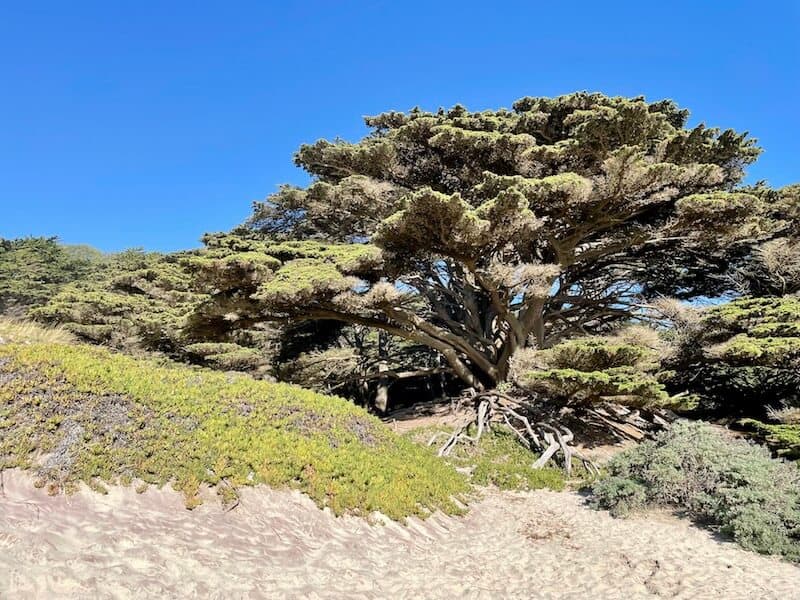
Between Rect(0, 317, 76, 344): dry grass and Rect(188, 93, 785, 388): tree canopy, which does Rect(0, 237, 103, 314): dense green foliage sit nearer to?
Rect(0, 317, 76, 344): dry grass

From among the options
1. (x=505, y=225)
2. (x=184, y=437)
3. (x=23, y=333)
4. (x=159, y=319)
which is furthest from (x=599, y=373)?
(x=159, y=319)

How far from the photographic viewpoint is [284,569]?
379 cm

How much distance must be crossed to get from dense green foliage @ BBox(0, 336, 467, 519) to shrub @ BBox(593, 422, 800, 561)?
7.92 feet

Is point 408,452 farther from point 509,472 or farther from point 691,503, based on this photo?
point 691,503

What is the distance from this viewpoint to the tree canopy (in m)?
9.80

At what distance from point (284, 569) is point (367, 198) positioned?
9.24 meters

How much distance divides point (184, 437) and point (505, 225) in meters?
7.05

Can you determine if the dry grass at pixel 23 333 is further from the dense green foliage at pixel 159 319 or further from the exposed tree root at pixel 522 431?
the exposed tree root at pixel 522 431

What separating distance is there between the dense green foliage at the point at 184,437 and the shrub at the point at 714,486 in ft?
7.92

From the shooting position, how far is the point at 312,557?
4.08 m

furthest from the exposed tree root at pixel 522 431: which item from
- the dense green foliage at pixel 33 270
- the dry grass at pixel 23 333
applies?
the dense green foliage at pixel 33 270

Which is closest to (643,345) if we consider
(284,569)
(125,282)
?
(284,569)

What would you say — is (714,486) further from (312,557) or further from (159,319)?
(159,319)

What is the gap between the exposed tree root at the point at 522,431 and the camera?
9039 mm
